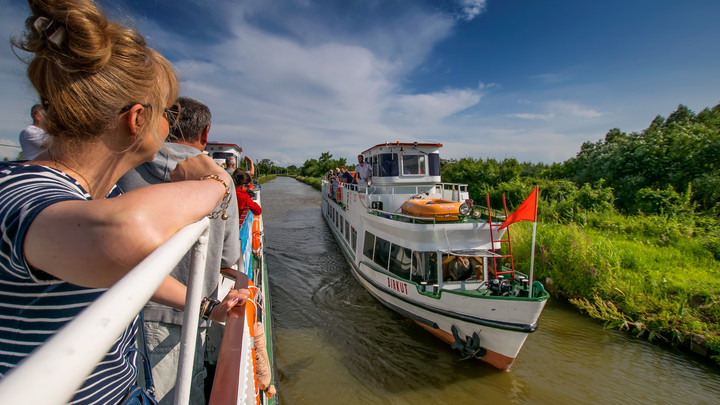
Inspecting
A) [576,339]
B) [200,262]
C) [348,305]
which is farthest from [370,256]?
[200,262]

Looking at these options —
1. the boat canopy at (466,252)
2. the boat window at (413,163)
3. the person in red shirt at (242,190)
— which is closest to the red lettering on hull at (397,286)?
the boat canopy at (466,252)

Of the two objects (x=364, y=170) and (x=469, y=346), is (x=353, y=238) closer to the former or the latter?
(x=364, y=170)

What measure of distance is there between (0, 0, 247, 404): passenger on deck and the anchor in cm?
593

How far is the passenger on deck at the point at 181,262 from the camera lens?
5.58ft

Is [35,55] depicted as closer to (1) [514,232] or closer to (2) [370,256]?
(2) [370,256]

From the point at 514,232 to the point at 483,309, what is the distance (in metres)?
5.96

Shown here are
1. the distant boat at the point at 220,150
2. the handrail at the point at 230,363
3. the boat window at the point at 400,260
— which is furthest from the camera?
the distant boat at the point at 220,150

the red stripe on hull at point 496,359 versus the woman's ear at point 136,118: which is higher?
the woman's ear at point 136,118

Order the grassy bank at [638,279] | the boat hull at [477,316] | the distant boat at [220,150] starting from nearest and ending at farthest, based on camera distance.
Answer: the boat hull at [477,316], the grassy bank at [638,279], the distant boat at [220,150]

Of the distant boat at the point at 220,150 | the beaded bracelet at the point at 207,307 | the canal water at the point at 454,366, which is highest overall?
the distant boat at the point at 220,150

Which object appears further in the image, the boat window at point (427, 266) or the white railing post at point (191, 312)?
the boat window at point (427, 266)

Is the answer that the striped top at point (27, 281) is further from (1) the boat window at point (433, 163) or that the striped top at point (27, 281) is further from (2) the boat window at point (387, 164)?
(1) the boat window at point (433, 163)

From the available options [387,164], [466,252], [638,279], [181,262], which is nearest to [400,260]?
[466,252]

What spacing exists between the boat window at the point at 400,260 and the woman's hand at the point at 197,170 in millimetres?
5830
